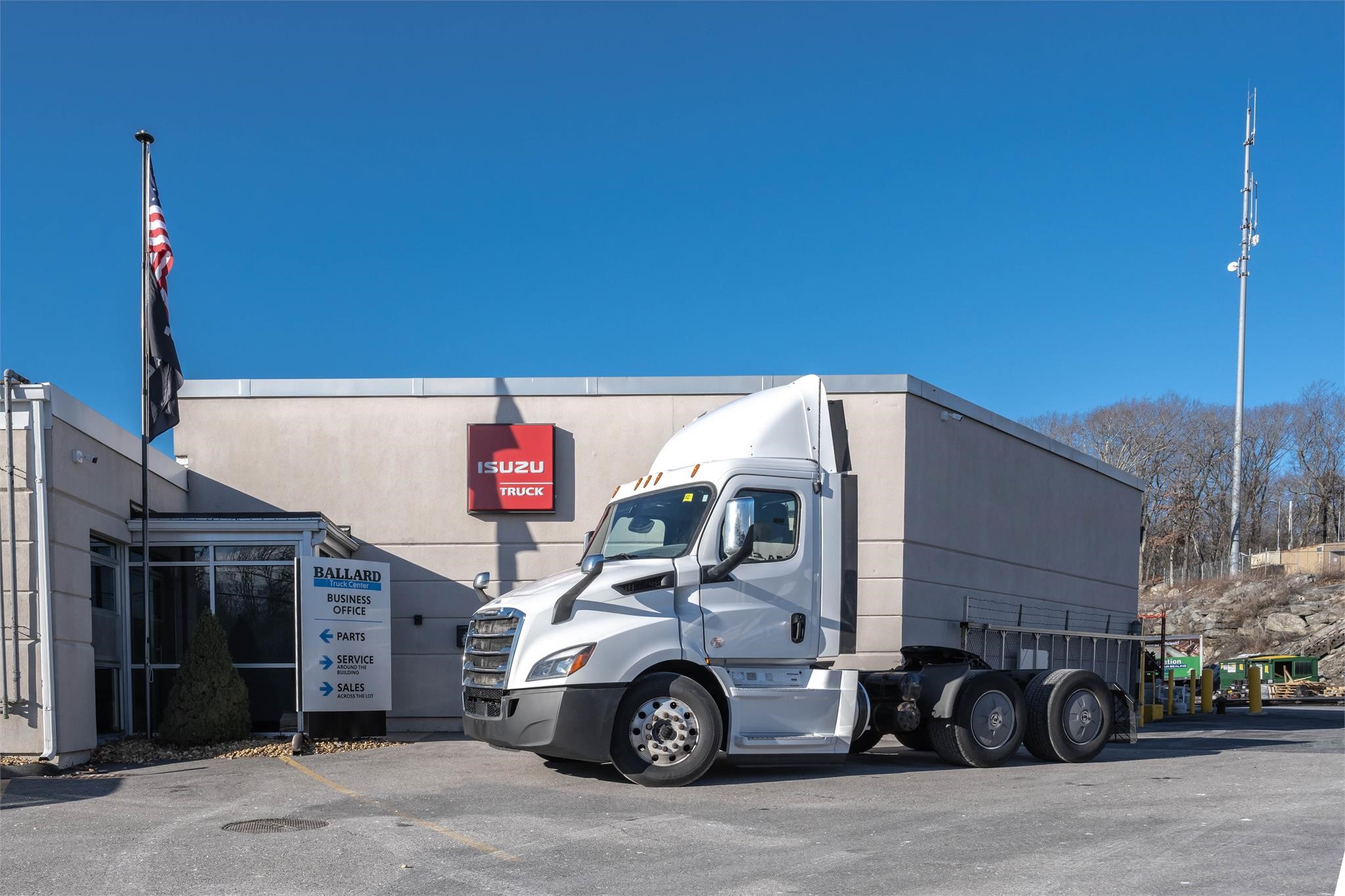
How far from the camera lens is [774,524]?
10.7 meters

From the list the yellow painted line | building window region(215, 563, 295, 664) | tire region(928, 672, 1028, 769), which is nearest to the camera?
the yellow painted line

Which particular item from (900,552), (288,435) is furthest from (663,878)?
(288,435)

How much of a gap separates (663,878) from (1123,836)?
126 inches

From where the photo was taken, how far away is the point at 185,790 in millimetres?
10344

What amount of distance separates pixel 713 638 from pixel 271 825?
394 cm

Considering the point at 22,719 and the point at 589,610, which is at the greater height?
the point at 589,610

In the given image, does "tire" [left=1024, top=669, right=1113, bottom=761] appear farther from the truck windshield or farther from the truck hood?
the truck hood

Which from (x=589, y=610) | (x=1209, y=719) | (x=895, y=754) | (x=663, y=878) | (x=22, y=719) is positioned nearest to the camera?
(x=663, y=878)

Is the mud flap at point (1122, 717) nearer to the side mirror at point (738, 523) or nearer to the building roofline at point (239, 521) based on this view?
the side mirror at point (738, 523)

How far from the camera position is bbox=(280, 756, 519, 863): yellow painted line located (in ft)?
23.4

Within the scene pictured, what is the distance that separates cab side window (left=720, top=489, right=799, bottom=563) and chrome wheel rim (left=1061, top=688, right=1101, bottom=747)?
398 centimetres

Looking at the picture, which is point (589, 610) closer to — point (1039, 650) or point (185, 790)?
point (185, 790)

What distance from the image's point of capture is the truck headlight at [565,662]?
970 centimetres

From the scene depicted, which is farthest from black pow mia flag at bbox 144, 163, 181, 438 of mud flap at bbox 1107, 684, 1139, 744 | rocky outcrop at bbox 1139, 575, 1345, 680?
rocky outcrop at bbox 1139, 575, 1345, 680
